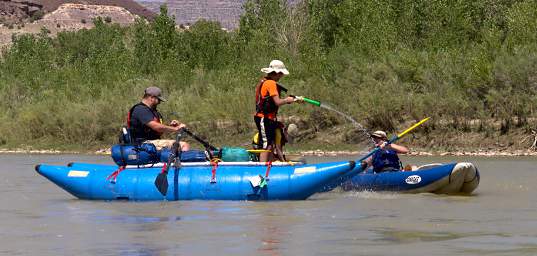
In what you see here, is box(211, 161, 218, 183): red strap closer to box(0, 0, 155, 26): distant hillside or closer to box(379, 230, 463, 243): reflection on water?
box(379, 230, 463, 243): reflection on water

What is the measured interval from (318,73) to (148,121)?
23.3 m

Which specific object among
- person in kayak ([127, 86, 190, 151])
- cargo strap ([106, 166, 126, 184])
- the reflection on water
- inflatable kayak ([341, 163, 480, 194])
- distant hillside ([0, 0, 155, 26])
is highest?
distant hillside ([0, 0, 155, 26])

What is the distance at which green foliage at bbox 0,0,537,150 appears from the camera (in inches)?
1315

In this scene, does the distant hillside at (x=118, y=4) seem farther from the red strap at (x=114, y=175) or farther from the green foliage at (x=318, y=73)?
Result: the red strap at (x=114, y=175)

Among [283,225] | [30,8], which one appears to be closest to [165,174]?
[283,225]

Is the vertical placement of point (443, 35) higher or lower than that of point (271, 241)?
higher

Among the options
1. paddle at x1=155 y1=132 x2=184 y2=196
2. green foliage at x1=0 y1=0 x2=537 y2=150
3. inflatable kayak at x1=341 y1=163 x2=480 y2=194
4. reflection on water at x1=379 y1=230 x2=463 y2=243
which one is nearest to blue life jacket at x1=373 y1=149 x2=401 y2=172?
inflatable kayak at x1=341 y1=163 x2=480 y2=194

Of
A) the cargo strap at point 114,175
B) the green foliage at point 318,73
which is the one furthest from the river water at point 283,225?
the green foliage at point 318,73

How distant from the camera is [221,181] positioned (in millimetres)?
15266

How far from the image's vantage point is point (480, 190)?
57.5ft

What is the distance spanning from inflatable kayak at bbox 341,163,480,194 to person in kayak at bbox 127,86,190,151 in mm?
2561

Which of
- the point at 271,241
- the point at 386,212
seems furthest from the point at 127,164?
the point at 271,241

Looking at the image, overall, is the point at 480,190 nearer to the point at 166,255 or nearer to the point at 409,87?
the point at 166,255

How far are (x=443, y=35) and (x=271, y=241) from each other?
27.0m
